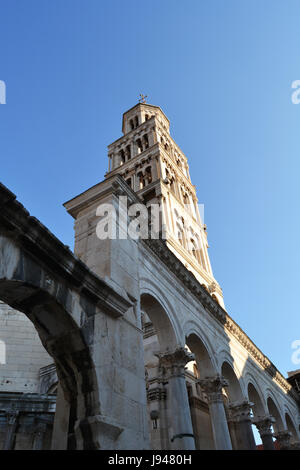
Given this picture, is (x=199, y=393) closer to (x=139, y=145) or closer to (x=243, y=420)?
(x=243, y=420)

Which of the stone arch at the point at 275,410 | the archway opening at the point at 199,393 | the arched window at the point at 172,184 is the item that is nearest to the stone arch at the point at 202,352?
the archway opening at the point at 199,393

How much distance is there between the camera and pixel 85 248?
27.7ft

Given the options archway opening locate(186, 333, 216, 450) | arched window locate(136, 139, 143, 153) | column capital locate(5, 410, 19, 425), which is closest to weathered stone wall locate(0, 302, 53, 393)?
column capital locate(5, 410, 19, 425)

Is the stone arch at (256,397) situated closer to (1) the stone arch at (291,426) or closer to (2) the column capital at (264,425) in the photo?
(2) the column capital at (264,425)

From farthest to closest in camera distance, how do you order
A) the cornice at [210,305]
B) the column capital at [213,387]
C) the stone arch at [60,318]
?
the column capital at [213,387], the cornice at [210,305], the stone arch at [60,318]

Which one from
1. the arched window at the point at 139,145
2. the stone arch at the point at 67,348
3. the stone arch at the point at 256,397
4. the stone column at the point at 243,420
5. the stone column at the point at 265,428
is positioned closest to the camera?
the stone arch at the point at 67,348

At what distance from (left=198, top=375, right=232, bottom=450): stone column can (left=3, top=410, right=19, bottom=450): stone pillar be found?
574cm

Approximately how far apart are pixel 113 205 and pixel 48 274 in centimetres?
343

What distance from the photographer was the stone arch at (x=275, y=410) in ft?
62.3

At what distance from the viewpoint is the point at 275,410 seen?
64.0 feet

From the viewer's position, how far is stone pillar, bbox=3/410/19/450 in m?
10.1

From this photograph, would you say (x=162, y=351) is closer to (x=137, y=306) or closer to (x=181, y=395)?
(x=181, y=395)

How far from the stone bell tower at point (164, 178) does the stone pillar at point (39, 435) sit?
460 inches

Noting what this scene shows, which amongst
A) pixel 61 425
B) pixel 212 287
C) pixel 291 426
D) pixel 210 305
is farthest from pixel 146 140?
pixel 61 425
